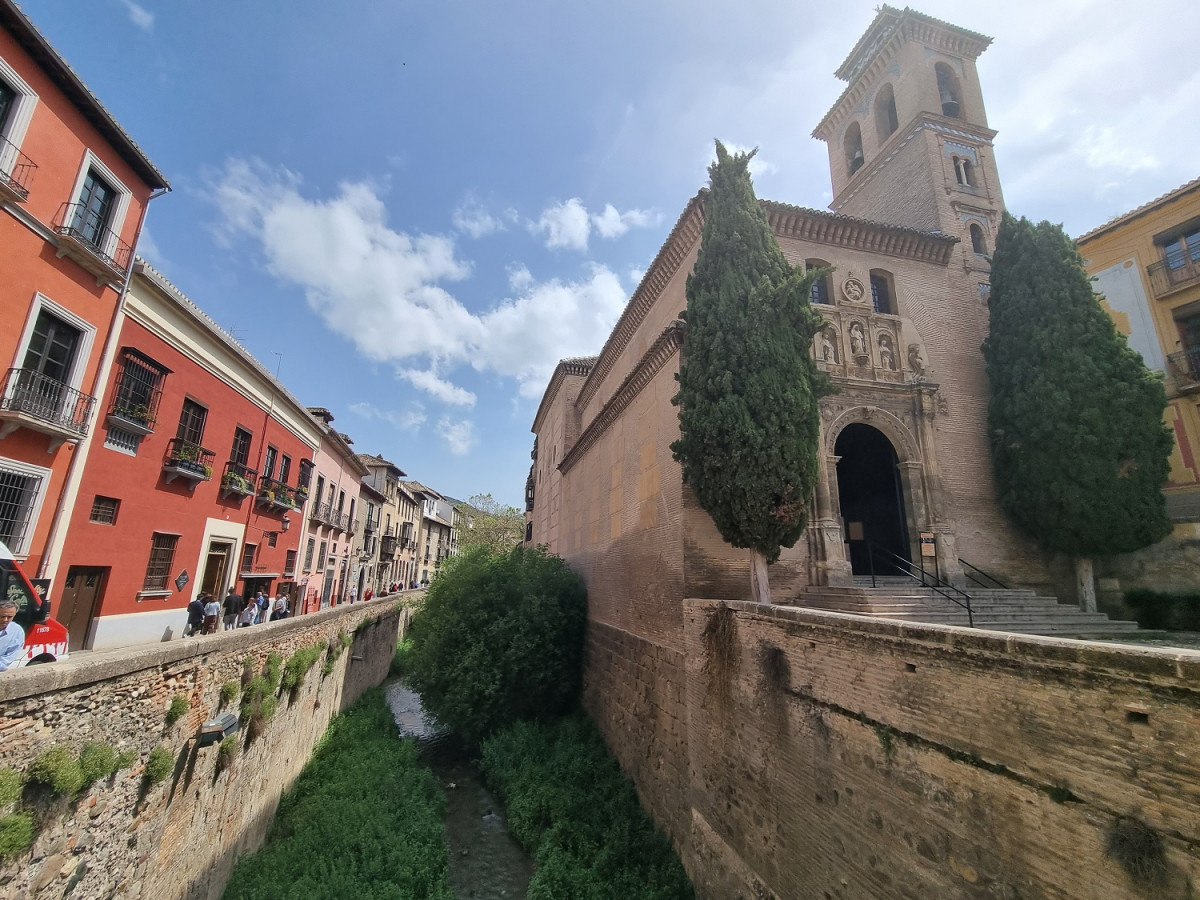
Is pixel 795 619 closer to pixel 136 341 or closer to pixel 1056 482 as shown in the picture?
pixel 1056 482

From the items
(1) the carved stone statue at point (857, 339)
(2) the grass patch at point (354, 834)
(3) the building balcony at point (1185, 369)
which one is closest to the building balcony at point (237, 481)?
(2) the grass patch at point (354, 834)

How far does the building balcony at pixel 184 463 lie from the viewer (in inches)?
450

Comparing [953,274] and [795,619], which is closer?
[795,619]

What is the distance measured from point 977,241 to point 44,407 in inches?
738

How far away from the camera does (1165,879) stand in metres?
2.90

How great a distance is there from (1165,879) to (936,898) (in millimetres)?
1668

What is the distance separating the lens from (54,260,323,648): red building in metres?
9.83

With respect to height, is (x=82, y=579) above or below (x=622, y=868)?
above

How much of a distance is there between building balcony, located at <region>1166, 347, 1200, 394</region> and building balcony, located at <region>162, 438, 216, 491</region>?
22678 mm

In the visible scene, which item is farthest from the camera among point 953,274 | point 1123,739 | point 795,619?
point 953,274

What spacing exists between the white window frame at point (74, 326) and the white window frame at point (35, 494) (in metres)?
1.43

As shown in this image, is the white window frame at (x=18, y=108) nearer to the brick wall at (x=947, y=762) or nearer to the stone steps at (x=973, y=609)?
the brick wall at (x=947, y=762)

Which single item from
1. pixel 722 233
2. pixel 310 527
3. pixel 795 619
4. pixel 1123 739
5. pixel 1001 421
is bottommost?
pixel 1123 739

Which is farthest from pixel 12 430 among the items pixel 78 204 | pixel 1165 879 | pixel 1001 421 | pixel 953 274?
pixel 953 274
